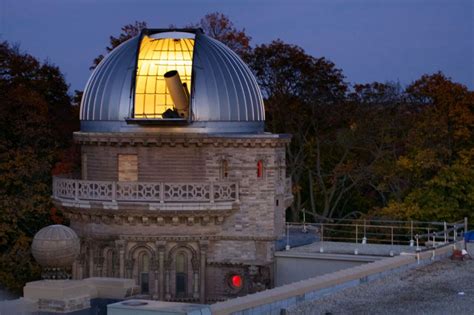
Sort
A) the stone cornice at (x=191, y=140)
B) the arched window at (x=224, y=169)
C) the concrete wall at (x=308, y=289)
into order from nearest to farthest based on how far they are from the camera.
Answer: the concrete wall at (x=308, y=289) < the stone cornice at (x=191, y=140) < the arched window at (x=224, y=169)

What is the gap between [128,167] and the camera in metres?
43.2

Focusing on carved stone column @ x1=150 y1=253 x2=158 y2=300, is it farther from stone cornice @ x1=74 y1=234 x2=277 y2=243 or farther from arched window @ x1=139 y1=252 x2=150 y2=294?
stone cornice @ x1=74 y1=234 x2=277 y2=243

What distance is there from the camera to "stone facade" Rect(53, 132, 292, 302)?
4197 centimetres

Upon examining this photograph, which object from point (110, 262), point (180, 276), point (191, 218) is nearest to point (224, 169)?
point (191, 218)

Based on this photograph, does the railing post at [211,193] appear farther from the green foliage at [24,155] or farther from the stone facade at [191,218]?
the green foliage at [24,155]

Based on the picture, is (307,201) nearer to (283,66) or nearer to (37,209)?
(283,66)

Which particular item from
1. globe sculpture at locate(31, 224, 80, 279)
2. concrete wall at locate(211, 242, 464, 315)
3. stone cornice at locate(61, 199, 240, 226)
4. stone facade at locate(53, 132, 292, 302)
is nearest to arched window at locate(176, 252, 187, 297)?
stone facade at locate(53, 132, 292, 302)

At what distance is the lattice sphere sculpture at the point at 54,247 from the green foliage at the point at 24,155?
26055 mm

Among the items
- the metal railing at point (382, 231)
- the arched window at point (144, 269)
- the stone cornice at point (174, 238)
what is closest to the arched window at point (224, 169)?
the stone cornice at point (174, 238)

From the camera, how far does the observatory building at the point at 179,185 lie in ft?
137

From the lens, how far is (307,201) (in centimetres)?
6481

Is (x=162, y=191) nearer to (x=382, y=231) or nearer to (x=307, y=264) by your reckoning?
(x=307, y=264)

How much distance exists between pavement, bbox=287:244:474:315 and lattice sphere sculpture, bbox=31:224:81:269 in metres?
6.44

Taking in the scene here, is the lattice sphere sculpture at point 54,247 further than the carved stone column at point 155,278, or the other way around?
the carved stone column at point 155,278
